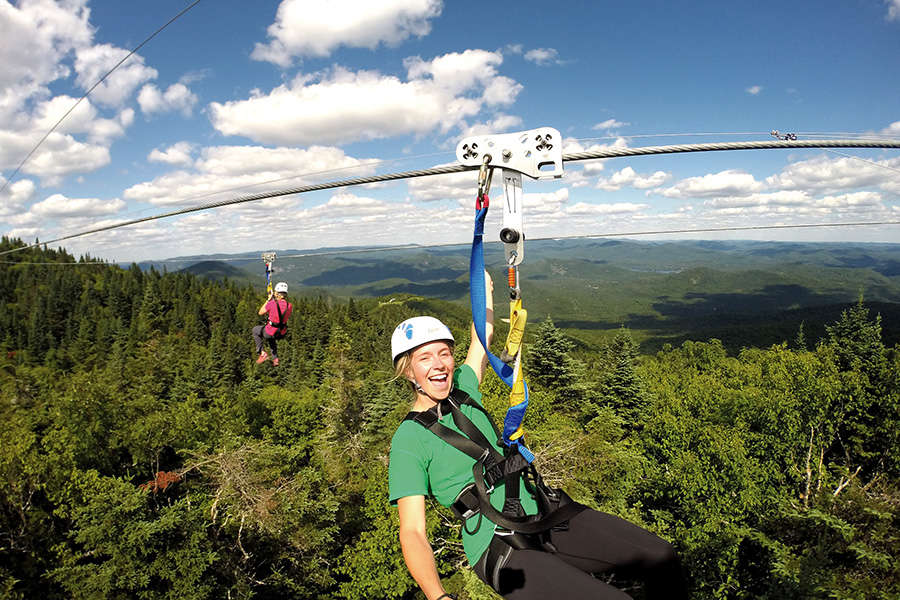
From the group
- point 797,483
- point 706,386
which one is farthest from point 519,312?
point 706,386

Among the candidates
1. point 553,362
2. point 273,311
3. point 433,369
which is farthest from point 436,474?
point 553,362

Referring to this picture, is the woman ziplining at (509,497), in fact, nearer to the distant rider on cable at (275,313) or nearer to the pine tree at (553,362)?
the distant rider on cable at (275,313)

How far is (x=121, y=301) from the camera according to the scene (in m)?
103

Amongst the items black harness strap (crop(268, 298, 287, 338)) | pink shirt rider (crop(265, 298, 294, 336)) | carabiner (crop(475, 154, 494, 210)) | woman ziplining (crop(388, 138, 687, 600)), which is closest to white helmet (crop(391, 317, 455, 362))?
woman ziplining (crop(388, 138, 687, 600))

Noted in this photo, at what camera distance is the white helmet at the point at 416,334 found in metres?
3.12

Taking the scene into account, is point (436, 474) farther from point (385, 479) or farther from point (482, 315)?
point (385, 479)

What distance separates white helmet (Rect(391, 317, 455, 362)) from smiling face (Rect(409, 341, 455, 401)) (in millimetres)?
69

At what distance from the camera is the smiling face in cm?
307

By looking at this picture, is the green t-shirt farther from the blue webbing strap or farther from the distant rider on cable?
the distant rider on cable

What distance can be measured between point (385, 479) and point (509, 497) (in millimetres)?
21703

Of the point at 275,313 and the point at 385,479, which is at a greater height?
the point at 275,313

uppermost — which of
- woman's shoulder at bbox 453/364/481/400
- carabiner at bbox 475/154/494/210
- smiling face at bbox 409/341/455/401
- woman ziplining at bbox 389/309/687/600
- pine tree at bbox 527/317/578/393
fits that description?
carabiner at bbox 475/154/494/210

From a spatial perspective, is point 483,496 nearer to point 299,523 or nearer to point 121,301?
point 299,523

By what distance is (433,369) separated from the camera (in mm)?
3105
